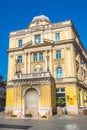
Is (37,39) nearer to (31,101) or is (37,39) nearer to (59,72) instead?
(59,72)

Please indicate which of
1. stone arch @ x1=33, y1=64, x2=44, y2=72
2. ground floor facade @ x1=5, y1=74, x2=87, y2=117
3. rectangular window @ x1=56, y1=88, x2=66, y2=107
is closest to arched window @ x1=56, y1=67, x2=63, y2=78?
ground floor facade @ x1=5, y1=74, x2=87, y2=117

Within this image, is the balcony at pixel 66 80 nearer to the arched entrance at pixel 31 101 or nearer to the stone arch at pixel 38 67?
the stone arch at pixel 38 67

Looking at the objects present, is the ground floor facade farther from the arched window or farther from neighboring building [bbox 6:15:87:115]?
the arched window

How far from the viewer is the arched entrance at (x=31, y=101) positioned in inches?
1383

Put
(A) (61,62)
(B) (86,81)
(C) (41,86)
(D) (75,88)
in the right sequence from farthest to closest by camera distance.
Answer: (B) (86,81) → (A) (61,62) → (D) (75,88) → (C) (41,86)

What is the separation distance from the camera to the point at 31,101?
117 ft

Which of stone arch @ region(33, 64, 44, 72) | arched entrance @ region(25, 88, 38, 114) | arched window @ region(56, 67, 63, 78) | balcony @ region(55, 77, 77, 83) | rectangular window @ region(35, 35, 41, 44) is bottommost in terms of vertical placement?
arched entrance @ region(25, 88, 38, 114)

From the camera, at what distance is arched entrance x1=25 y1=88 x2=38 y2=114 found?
35.1 metres

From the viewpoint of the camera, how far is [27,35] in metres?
47.2

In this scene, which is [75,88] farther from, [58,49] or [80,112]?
[58,49]

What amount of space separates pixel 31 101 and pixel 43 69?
32.0ft

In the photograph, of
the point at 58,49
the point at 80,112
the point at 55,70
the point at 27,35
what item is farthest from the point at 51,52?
the point at 80,112

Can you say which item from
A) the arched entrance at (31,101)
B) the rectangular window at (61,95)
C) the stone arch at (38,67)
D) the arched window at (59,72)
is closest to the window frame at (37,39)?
the stone arch at (38,67)

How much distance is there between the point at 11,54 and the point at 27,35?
6.49 meters
